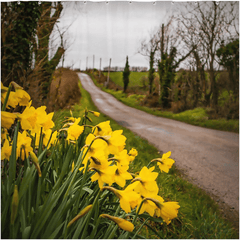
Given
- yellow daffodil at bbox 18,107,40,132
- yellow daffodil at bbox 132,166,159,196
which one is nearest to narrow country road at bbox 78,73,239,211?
yellow daffodil at bbox 132,166,159,196

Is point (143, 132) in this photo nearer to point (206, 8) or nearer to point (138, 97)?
point (206, 8)

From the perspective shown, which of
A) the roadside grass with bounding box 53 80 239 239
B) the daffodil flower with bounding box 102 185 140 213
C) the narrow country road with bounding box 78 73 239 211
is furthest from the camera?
the narrow country road with bounding box 78 73 239 211

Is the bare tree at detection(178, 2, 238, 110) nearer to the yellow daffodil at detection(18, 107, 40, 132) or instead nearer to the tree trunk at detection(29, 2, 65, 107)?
the tree trunk at detection(29, 2, 65, 107)

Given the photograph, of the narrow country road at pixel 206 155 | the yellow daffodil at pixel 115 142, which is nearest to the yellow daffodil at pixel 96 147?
the yellow daffodil at pixel 115 142

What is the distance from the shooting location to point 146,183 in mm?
793

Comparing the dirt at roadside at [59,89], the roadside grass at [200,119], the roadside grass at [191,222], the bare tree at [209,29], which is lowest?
the roadside grass at [191,222]

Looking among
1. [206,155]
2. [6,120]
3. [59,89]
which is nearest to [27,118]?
[6,120]

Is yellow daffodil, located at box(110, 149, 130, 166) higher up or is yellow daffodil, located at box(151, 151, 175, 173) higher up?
yellow daffodil, located at box(110, 149, 130, 166)

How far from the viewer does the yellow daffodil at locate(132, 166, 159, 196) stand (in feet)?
2.58

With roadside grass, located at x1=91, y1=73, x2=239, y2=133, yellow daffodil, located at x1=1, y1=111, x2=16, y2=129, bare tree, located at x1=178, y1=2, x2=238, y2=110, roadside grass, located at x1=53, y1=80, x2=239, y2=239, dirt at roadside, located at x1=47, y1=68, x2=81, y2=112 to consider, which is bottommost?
roadside grass, located at x1=53, y1=80, x2=239, y2=239

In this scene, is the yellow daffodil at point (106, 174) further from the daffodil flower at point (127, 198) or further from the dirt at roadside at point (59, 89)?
the dirt at roadside at point (59, 89)

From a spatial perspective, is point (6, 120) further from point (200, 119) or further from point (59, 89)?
point (200, 119)

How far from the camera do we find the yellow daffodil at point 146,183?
2.58 ft

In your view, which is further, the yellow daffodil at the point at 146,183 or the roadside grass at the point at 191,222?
the roadside grass at the point at 191,222
